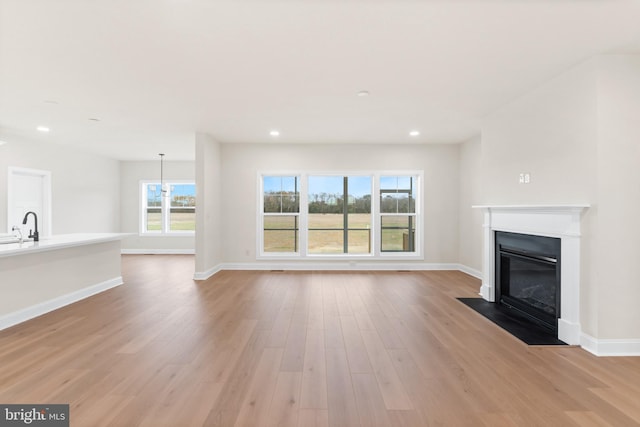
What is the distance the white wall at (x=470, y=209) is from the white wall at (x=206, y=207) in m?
5.06

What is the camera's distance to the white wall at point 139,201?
8703 millimetres

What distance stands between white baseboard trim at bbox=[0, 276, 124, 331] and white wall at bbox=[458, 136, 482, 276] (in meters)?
Result: 6.53

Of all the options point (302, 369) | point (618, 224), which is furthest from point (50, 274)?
point (618, 224)

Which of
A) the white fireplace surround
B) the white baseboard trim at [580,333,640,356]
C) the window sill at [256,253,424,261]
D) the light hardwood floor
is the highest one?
the white fireplace surround

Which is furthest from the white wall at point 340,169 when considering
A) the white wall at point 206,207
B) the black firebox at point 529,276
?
the black firebox at point 529,276

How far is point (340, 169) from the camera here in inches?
254

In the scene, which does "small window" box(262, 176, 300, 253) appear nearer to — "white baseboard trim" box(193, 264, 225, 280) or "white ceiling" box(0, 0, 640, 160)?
"white baseboard trim" box(193, 264, 225, 280)

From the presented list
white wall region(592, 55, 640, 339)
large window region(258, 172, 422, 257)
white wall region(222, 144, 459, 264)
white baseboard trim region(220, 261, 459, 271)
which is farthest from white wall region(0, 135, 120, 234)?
white wall region(592, 55, 640, 339)

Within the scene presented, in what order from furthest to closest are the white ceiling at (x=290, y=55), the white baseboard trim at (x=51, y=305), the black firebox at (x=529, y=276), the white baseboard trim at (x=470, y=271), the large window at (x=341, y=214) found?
the large window at (x=341, y=214) → the white baseboard trim at (x=470, y=271) → the white baseboard trim at (x=51, y=305) → the black firebox at (x=529, y=276) → the white ceiling at (x=290, y=55)

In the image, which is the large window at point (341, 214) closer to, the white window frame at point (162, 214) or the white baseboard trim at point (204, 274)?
the white baseboard trim at point (204, 274)

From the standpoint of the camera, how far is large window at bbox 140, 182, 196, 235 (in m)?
8.78

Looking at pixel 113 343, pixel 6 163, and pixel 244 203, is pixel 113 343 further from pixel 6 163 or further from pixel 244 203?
pixel 6 163

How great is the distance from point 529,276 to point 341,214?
382cm

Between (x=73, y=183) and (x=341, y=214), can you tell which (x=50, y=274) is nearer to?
(x=73, y=183)
